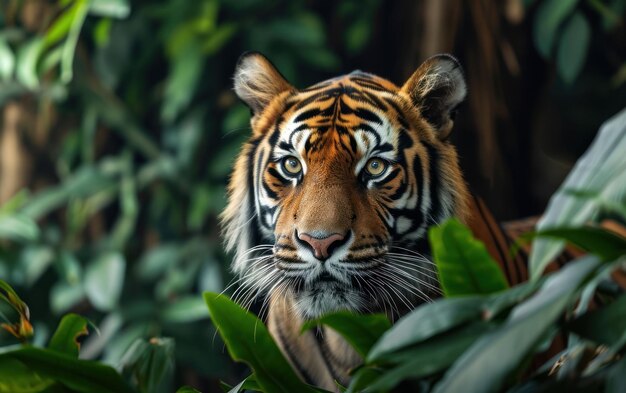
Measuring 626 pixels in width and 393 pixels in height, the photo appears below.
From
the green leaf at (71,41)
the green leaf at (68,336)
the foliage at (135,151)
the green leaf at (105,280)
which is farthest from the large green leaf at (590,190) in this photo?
the green leaf at (105,280)

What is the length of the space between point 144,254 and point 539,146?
1073mm

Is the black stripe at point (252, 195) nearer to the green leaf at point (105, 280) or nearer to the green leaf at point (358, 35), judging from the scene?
the green leaf at point (358, 35)

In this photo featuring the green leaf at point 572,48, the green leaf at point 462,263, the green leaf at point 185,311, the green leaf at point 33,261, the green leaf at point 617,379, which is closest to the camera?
the green leaf at point 617,379

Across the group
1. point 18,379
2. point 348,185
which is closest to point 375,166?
point 348,185

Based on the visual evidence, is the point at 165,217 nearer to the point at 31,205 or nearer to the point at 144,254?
the point at 144,254

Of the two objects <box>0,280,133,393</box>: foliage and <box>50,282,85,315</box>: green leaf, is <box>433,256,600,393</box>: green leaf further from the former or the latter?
<box>50,282,85,315</box>: green leaf

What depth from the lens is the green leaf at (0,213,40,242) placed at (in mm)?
2219

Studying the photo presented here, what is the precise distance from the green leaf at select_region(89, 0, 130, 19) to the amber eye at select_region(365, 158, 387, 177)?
1.17 metres

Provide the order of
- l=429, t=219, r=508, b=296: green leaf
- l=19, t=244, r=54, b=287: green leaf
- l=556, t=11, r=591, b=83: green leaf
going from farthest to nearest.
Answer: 1. l=19, t=244, r=54, b=287: green leaf
2. l=556, t=11, r=591, b=83: green leaf
3. l=429, t=219, r=508, b=296: green leaf

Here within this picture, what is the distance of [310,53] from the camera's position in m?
2.04

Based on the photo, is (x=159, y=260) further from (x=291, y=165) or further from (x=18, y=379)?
(x=18, y=379)

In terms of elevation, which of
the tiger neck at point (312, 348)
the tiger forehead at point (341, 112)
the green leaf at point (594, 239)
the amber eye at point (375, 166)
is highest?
the tiger forehead at point (341, 112)

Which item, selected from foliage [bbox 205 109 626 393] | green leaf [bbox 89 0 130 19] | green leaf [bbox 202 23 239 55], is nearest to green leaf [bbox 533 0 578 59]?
Result: green leaf [bbox 202 23 239 55]

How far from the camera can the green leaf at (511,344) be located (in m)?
0.61
